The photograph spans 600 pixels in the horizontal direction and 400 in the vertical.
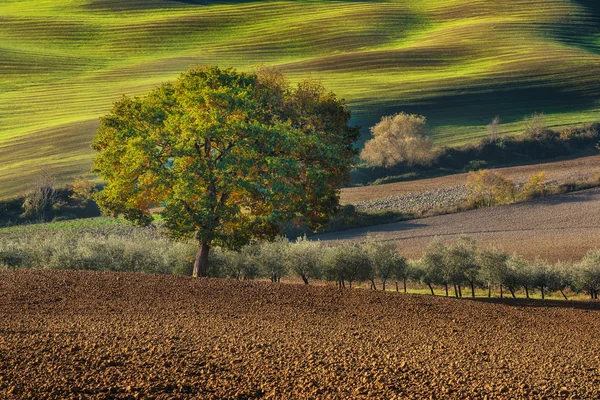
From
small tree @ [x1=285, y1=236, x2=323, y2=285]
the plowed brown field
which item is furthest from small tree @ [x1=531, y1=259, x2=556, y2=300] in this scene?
the plowed brown field

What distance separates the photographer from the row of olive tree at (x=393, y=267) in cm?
4034

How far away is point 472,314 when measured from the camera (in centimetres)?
2416

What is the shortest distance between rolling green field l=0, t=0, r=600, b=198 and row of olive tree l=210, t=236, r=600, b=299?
42214mm

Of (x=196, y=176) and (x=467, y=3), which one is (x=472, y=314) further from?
(x=467, y=3)

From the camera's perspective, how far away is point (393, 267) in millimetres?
41281

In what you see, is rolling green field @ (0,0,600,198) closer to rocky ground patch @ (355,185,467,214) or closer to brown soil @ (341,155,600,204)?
brown soil @ (341,155,600,204)

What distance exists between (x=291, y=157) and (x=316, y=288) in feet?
25.4

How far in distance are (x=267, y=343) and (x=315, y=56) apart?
12344 centimetres

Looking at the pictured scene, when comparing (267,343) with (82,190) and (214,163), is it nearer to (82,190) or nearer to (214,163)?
(214,163)

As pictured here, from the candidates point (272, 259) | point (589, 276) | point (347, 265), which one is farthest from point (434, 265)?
point (272, 259)

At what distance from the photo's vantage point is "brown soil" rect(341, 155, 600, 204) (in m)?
71.1

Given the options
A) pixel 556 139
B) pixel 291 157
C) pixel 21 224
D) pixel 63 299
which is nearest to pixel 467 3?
pixel 556 139

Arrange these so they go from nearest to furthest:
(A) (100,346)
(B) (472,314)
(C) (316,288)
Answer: (A) (100,346), (B) (472,314), (C) (316,288)

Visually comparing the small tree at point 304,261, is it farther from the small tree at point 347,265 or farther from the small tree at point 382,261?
the small tree at point 382,261
